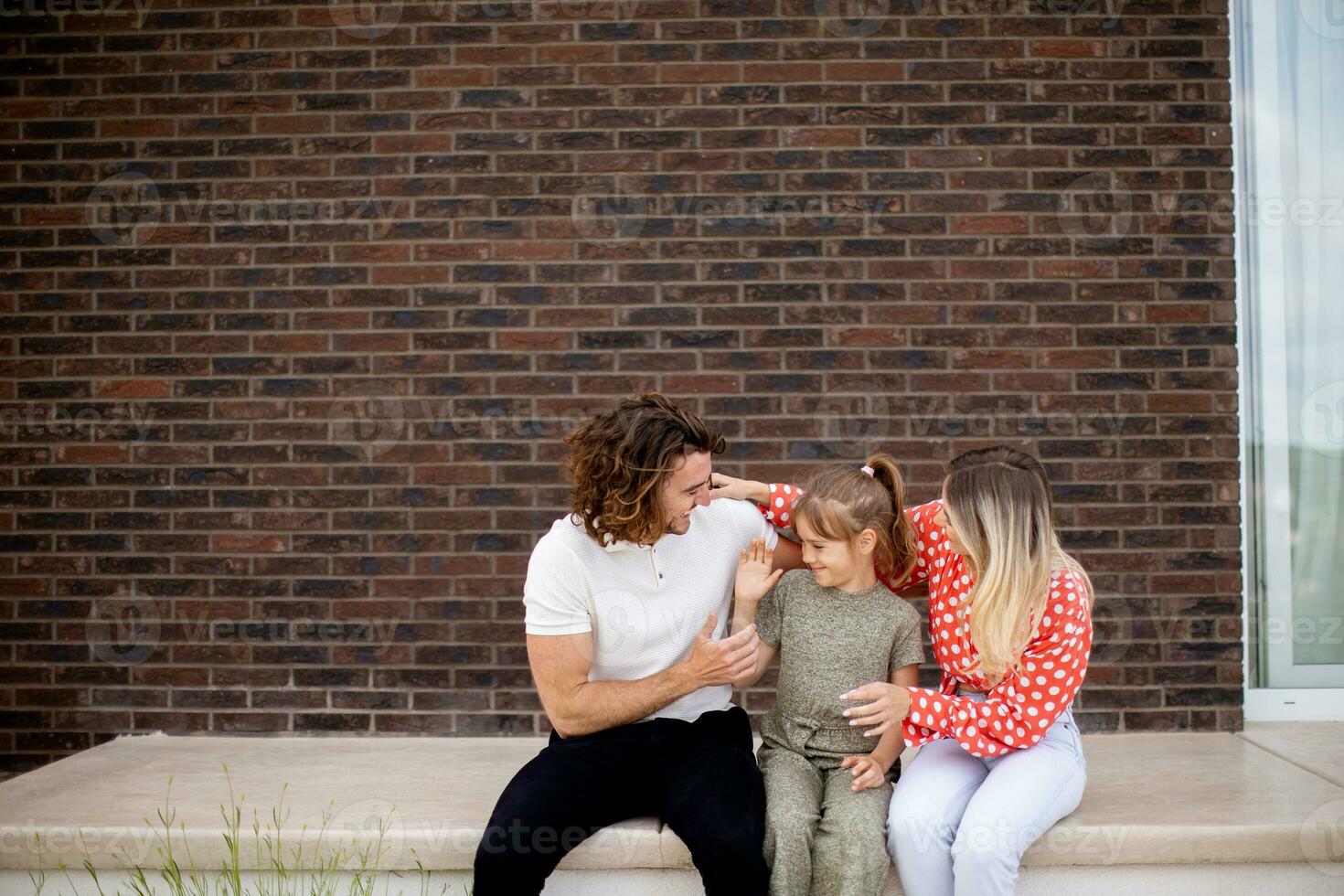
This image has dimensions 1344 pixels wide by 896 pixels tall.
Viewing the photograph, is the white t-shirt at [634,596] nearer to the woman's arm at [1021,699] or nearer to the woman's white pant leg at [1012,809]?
the woman's arm at [1021,699]

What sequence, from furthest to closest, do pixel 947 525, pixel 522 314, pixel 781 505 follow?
1. pixel 522 314
2. pixel 781 505
3. pixel 947 525

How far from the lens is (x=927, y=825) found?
2.42 metres

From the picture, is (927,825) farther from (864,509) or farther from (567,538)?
(567,538)

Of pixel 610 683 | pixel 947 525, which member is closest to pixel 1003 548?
pixel 947 525

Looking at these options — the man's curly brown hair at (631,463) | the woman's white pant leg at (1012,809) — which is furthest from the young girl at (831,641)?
the man's curly brown hair at (631,463)

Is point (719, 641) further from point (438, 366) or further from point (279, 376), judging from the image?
point (279, 376)

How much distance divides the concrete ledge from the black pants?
12 centimetres

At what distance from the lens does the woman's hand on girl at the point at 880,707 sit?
98.0 inches

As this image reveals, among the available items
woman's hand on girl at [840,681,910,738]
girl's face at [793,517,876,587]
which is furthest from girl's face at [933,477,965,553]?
woman's hand on girl at [840,681,910,738]

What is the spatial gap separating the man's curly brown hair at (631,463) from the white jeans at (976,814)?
0.91 metres

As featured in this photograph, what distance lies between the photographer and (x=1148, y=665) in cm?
375

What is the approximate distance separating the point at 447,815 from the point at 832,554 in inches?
50.6

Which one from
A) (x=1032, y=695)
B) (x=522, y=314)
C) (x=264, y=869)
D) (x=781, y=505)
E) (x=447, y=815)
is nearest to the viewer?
(x=1032, y=695)

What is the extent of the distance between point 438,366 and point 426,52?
1.18 meters
